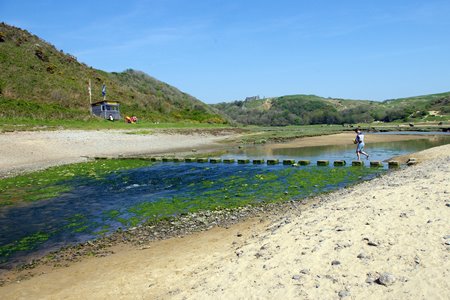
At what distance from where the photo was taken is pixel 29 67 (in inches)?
2709

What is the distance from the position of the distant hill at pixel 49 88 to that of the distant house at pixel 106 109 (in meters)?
1.69

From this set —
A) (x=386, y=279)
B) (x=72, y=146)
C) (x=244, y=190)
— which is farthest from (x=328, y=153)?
(x=386, y=279)

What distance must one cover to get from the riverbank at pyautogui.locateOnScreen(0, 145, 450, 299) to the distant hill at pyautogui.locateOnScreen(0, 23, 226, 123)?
40462 mm

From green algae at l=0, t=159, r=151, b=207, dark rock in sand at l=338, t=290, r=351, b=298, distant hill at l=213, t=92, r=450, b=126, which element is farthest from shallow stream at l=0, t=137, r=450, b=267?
distant hill at l=213, t=92, r=450, b=126

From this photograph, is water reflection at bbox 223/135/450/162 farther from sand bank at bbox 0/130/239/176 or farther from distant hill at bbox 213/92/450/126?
distant hill at bbox 213/92/450/126

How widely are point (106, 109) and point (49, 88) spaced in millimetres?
Answer: 12048

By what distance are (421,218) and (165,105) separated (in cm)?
8472

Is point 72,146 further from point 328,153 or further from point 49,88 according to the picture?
point 49,88

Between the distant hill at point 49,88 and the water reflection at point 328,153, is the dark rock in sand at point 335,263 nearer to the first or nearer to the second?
the water reflection at point 328,153

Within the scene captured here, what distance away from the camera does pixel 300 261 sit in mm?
6984

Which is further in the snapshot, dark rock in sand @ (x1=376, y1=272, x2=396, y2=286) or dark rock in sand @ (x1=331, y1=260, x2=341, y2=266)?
dark rock in sand @ (x1=331, y1=260, x2=341, y2=266)

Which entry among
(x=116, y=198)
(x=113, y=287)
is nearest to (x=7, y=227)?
(x=116, y=198)

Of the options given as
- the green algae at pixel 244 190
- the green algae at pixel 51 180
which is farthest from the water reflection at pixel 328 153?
the green algae at pixel 51 180

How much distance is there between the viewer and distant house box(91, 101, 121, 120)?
60312 mm
